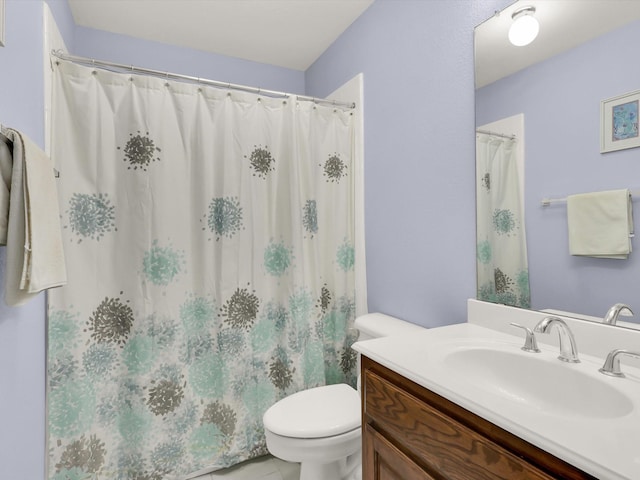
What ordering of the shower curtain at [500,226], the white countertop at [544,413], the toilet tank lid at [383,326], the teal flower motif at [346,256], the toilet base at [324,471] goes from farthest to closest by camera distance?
the teal flower motif at [346,256], the toilet tank lid at [383,326], the toilet base at [324,471], the shower curtain at [500,226], the white countertop at [544,413]

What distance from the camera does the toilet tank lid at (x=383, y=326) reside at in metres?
1.48

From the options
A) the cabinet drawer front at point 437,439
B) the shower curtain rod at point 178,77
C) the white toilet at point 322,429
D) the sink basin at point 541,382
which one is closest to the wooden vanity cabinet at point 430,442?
the cabinet drawer front at point 437,439

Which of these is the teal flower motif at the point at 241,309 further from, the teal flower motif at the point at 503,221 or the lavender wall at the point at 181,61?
the lavender wall at the point at 181,61

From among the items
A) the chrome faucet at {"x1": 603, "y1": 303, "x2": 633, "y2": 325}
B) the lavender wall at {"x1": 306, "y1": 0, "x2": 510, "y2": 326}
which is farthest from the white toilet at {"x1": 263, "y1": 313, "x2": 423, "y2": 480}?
the chrome faucet at {"x1": 603, "y1": 303, "x2": 633, "y2": 325}

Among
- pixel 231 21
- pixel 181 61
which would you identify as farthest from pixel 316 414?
pixel 181 61

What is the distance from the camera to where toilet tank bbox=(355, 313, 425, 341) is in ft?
4.87

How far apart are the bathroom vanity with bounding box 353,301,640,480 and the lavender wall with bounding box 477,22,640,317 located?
11cm

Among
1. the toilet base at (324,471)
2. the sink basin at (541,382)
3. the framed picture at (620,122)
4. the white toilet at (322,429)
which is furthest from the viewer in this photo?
the toilet base at (324,471)

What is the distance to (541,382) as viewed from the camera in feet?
2.91

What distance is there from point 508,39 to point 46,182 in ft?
5.23

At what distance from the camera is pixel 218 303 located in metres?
1.67

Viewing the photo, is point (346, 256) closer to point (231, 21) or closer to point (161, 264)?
point (161, 264)

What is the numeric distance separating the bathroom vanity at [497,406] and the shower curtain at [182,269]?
870 millimetres

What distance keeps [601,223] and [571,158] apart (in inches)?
8.7
